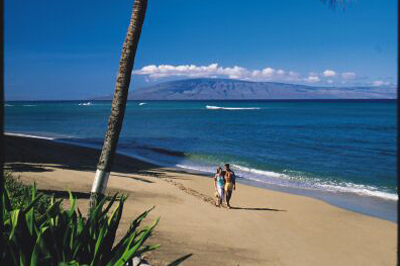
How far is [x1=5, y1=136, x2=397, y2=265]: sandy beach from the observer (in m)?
9.27

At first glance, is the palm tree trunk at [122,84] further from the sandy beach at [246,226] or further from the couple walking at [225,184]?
the couple walking at [225,184]

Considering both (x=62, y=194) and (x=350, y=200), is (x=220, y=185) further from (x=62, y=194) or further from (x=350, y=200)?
(x=350, y=200)

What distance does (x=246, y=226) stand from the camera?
11.9 m

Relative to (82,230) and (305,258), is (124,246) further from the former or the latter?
(305,258)

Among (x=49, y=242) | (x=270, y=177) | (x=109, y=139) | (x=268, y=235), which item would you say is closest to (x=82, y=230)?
(x=49, y=242)

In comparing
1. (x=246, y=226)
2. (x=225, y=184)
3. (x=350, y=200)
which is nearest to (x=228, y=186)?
(x=225, y=184)

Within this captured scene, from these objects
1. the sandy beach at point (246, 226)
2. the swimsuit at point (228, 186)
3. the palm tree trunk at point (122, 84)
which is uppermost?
the palm tree trunk at point (122, 84)

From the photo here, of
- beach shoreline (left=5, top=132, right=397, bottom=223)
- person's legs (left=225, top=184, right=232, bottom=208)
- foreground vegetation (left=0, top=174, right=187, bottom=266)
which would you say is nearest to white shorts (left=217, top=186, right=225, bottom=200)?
person's legs (left=225, top=184, right=232, bottom=208)

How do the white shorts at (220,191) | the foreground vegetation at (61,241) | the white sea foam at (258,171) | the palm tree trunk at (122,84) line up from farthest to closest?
the white sea foam at (258,171), the white shorts at (220,191), the palm tree trunk at (122,84), the foreground vegetation at (61,241)

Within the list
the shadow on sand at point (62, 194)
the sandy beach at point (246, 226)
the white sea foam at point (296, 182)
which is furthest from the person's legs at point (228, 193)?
the white sea foam at point (296, 182)

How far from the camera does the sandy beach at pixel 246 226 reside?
9273 millimetres

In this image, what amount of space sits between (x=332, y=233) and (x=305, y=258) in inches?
118

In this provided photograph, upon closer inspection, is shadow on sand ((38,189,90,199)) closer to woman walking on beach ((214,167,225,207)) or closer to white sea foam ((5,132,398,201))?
woman walking on beach ((214,167,225,207))

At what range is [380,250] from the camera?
1098 cm
